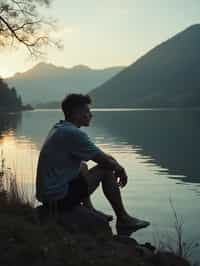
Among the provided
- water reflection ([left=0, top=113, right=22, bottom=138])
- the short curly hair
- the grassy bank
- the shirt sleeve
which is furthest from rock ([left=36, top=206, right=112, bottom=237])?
water reflection ([left=0, top=113, right=22, bottom=138])

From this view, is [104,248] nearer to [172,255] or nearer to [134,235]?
[172,255]

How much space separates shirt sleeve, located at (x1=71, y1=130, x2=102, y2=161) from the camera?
668 cm

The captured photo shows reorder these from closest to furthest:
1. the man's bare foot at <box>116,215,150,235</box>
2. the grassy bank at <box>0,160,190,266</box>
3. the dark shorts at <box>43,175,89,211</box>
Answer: the grassy bank at <box>0,160,190,266</box> < the dark shorts at <box>43,175,89,211</box> < the man's bare foot at <box>116,215,150,235</box>

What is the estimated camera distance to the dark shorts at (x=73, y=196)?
6902 millimetres

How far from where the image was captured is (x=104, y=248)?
643cm

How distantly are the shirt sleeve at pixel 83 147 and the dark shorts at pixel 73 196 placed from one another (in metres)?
0.41

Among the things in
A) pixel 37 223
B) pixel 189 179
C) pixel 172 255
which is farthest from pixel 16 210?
pixel 189 179

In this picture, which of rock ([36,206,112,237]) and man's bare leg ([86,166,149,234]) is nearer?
rock ([36,206,112,237])

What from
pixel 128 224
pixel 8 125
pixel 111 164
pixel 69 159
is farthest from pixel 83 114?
pixel 8 125

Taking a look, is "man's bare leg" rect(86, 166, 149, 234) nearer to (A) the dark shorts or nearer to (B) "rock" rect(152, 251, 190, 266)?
(A) the dark shorts

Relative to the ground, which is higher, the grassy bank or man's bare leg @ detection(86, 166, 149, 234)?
man's bare leg @ detection(86, 166, 149, 234)

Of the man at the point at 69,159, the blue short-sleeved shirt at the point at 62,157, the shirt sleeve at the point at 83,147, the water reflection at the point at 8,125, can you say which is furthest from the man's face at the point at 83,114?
the water reflection at the point at 8,125

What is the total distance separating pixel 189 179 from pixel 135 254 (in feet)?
34.3

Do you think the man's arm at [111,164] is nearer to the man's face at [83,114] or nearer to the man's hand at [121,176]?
the man's hand at [121,176]
